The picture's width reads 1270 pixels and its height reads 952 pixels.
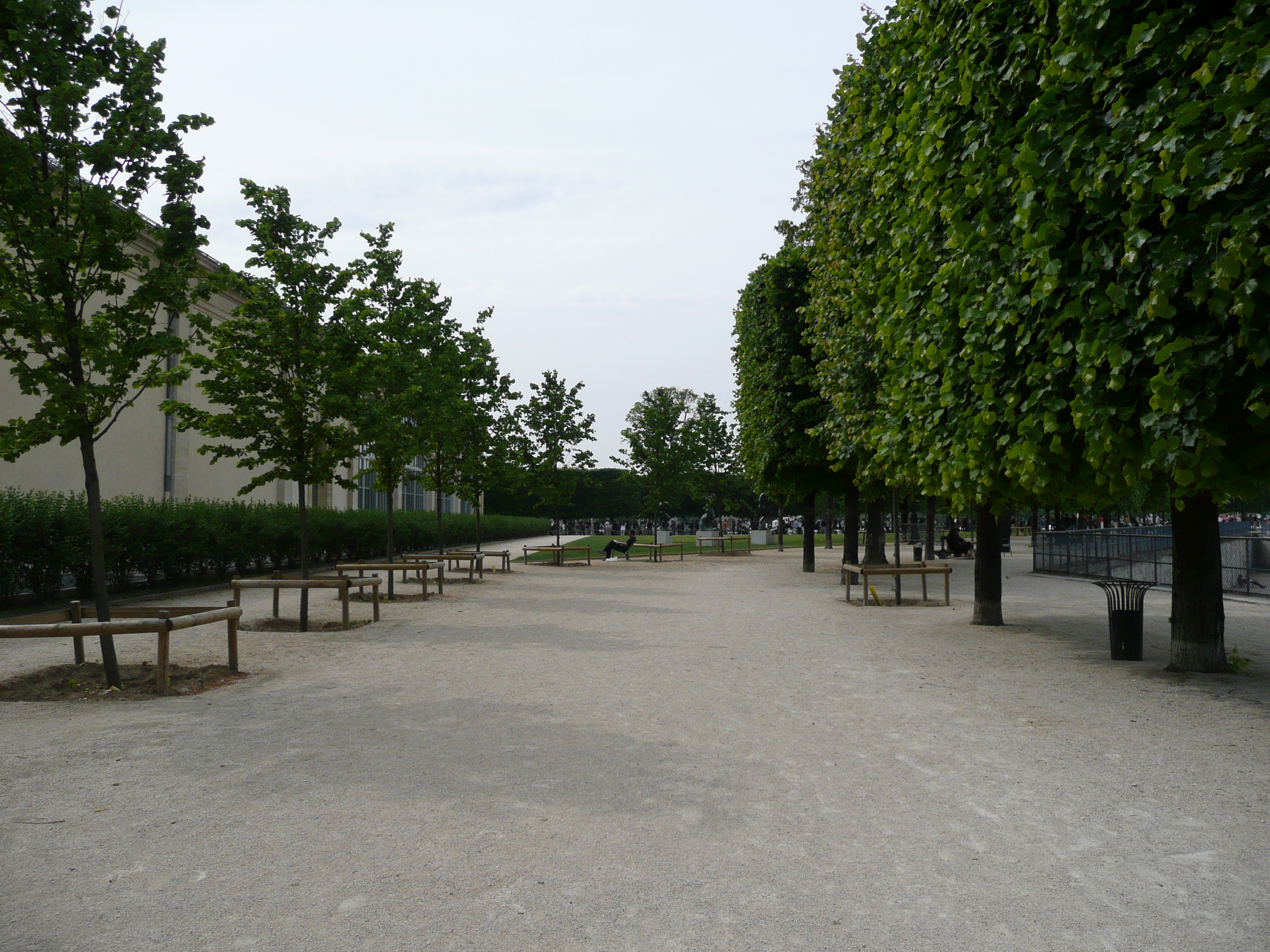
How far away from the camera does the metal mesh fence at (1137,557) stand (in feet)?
57.6

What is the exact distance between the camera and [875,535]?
23.7 meters

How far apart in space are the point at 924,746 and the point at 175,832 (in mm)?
4788

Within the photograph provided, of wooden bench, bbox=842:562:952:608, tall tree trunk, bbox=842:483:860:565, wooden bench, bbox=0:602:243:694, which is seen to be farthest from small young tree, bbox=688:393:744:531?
wooden bench, bbox=0:602:243:694

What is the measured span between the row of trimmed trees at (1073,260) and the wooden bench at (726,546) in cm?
2696

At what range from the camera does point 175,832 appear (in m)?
4.61

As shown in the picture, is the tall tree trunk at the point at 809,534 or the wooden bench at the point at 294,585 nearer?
the wooden bench at the point at 294,585

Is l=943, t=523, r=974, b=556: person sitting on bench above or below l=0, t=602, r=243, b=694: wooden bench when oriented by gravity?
below

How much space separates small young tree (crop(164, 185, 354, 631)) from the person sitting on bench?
27292 mm

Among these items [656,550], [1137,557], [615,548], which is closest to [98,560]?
[1137,557]

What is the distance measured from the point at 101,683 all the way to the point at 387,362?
7766mm

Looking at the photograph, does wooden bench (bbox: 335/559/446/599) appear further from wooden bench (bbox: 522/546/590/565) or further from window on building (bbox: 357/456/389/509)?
window on building (bbox: 357/456/389/509)

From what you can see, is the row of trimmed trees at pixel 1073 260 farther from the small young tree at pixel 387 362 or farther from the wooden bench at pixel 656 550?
the wooden bench at pixel 656 550

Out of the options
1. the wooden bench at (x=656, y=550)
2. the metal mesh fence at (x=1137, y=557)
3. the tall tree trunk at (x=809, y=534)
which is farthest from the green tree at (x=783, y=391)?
the wooden bench at (x=656, y=550)

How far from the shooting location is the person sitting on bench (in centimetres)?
3556
